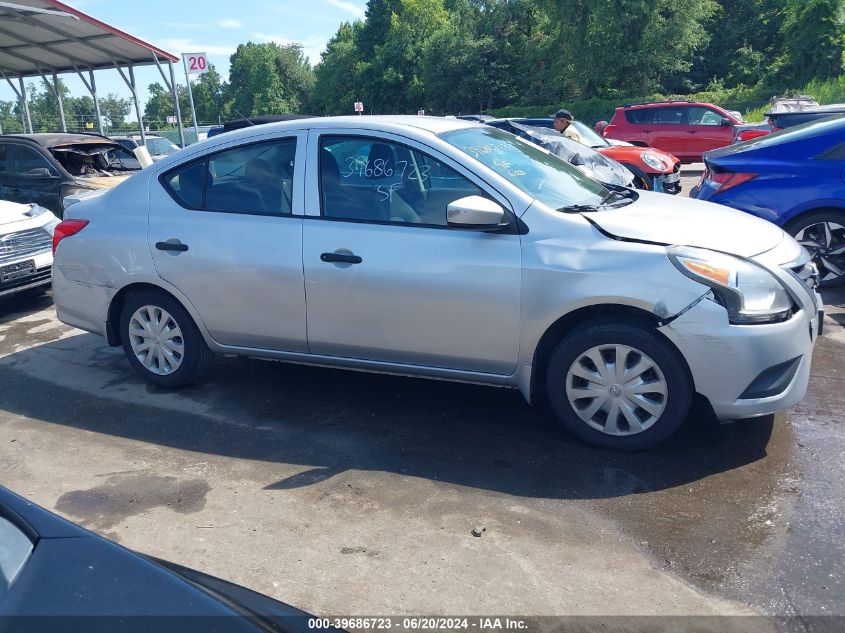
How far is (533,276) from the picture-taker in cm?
383

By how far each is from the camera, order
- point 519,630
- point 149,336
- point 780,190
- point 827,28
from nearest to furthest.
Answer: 1. point 519,630
2. point 149,336
3. point 780,190
4. point 827,28

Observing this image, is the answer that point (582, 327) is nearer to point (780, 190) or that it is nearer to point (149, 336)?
point (149, 336)

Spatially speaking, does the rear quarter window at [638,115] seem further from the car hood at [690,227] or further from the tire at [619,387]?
the tire at [619,387]

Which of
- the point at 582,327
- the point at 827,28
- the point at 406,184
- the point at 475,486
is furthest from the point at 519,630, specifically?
the point at 827,28

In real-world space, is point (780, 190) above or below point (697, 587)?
above

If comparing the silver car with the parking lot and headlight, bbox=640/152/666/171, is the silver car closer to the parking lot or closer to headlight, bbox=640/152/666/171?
the parking lot

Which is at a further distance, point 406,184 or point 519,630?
point 406,184

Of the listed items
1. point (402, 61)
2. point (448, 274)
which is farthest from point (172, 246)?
point (402, 61)

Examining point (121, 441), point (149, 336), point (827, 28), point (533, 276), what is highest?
point (827, 28)

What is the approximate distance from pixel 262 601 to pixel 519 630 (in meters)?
1.15

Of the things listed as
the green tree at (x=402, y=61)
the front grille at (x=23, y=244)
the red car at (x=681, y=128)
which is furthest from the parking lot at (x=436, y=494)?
the green tree at (x=402, y=61)

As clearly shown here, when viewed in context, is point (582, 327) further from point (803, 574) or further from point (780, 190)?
point (780, 190)

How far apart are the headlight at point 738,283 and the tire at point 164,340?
3117mm

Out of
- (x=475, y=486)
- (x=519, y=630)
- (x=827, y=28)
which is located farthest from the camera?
(x=827, y=28)
